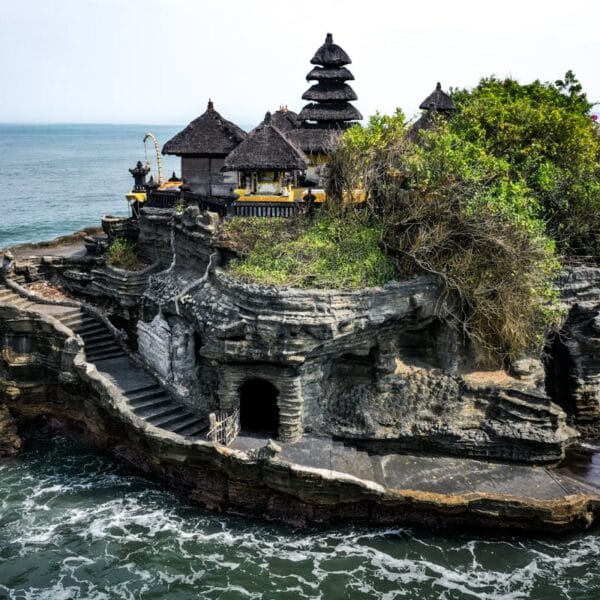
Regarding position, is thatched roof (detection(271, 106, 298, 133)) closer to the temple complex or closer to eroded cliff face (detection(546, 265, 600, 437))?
the temple complex

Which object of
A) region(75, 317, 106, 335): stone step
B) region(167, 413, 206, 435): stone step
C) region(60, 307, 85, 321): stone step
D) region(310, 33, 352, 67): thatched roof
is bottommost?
region(167, 413, 206, 435): stone step

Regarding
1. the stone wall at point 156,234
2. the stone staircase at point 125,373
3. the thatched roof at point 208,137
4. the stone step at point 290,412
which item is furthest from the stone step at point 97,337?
the stone step at point 290,412

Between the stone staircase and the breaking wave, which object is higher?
the stone staircase

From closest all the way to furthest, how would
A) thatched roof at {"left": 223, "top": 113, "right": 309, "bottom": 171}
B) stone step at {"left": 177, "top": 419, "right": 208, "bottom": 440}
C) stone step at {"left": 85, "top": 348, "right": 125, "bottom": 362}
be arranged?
stone step at {"left": 177, "top": 419, "right": 208, "bottom": 440} < thatched roof at {"left": 223, "top": 113, "right": 309, "bottom": 171} < stone step at {"left": 85, "top": 348, "right": 125, "bottom": 362}

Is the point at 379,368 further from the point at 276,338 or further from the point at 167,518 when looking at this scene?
the point at 167,518

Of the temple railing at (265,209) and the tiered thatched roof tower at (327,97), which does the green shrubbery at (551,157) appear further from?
the temple railing at (265,209)

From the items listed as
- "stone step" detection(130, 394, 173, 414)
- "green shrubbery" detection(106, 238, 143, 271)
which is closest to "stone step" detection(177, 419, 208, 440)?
"stone step" detection(130, 394, 173, 414)

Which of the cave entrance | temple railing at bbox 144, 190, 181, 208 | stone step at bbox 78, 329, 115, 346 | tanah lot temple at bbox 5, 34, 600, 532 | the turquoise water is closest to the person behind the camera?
tanah lot temple at bbox 5, 34, 600, 532

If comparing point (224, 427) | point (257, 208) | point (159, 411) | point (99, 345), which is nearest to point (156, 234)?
point (99, 345)
